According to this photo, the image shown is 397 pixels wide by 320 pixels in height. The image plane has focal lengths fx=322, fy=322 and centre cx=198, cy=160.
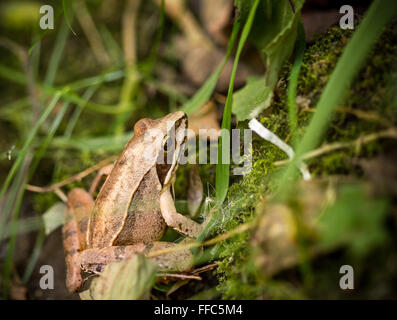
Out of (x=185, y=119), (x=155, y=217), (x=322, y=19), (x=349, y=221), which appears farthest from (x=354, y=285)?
(x=322, y=19)

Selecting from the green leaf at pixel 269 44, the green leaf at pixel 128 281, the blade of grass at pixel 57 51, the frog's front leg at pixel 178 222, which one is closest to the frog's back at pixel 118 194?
the frog's front leg at pixel 178 222

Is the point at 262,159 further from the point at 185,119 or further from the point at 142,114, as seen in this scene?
the point at 142,114

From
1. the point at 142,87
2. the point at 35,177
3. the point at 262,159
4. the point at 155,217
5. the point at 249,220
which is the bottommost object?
the point at 249,220

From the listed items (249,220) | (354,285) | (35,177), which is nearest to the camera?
(354,285)

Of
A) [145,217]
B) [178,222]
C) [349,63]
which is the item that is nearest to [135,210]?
[145,217]

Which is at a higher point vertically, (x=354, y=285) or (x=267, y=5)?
(x=267, y=5)

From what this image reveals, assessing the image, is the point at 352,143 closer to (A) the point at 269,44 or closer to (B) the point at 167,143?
(A) the point at 269,44

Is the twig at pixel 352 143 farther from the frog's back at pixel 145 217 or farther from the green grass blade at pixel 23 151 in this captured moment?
the green grass blade at pixel 23 151
